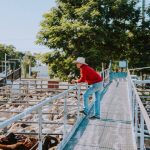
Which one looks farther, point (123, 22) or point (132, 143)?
point (123, 22)

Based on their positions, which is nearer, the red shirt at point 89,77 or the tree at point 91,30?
the red shirt at point 89,77

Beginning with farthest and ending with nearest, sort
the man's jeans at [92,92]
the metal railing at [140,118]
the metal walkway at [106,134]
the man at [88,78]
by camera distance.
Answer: the man's jeans at [92,92]
the man at [88,78]
the metal walkway at [106,134]
the metal railing at [140,118]

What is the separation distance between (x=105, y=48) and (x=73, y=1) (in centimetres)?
566

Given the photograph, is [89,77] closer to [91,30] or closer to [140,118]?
[140,118]

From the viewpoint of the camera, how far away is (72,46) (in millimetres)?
33062

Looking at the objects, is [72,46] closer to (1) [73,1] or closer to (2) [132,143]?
(1) [73,1]

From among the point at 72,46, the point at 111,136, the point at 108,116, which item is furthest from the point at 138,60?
the point at 111,136

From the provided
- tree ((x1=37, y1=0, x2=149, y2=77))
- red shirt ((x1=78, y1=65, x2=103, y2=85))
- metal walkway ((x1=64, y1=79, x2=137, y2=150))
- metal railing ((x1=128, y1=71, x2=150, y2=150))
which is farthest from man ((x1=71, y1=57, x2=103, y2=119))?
tree ((x1=37, y1=0, x2=149, y2=77))

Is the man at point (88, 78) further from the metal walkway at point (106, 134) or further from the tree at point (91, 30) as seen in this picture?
the tree at point (91, 30)

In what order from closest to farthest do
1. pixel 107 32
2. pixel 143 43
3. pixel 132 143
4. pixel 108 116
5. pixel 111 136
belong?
pixel 132 143
pixel 111 136
pixel 108 116
pixel 107 32
pixel 143 43

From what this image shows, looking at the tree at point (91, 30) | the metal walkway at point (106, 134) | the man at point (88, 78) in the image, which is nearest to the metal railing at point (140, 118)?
the metal walkway at point (106, 134)

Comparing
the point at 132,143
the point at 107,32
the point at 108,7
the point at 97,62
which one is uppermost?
the point at 108,7

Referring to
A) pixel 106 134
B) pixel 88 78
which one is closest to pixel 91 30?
pixel 88 78

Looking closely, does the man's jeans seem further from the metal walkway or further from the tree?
the tree
